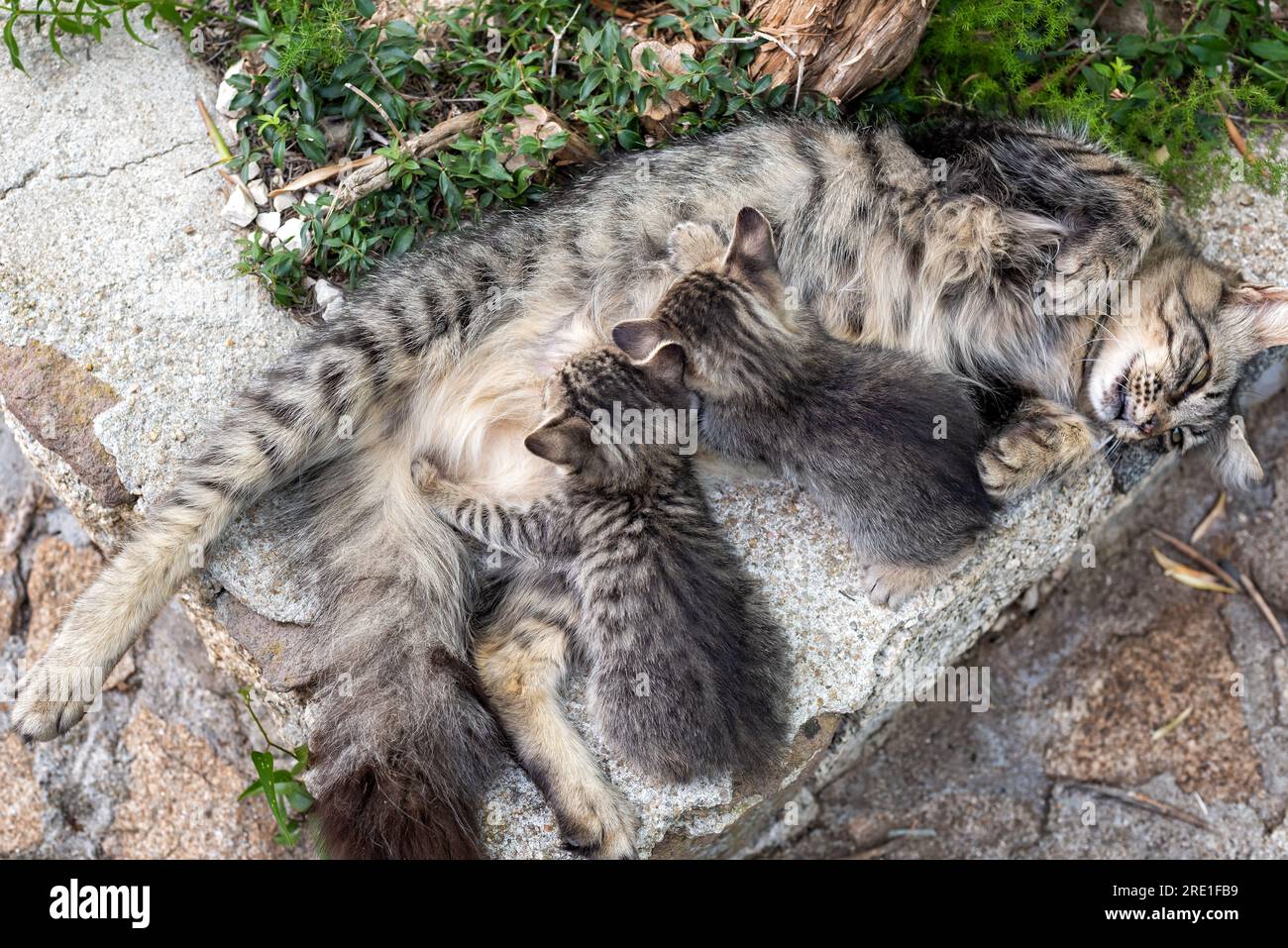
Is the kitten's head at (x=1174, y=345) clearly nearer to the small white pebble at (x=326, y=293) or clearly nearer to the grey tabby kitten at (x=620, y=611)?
the grey tabby kitten at (x=620, y=611)

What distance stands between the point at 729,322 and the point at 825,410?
410 millimetres

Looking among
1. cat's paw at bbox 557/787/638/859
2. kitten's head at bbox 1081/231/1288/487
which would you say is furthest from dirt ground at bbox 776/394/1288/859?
cat's paw at bbox 557/787/638/859

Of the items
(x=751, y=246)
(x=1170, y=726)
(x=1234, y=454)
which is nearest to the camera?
(x=751, y=246)

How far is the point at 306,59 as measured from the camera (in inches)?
157

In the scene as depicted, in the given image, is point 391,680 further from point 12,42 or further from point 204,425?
point 12,42

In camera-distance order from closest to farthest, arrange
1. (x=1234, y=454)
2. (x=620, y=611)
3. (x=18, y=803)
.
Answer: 1. (x=620, y=611)
2. (x=1234, y=454)
3. (x=18, y=803)

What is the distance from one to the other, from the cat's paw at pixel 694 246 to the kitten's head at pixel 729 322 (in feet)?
0.47

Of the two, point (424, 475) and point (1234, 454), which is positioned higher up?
point (424, 475)

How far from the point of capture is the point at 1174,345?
3.71 m

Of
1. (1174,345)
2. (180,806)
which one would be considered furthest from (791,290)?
(180,806)

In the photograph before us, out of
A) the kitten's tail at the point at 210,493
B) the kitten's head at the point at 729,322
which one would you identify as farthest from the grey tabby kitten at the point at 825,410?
the kitten's tail at the point at 210,493

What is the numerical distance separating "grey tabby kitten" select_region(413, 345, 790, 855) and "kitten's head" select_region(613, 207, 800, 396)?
0.09 m

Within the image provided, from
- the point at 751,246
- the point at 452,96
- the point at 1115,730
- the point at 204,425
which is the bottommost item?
the point at 1115,730

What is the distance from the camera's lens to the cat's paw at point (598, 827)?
11.0ft
